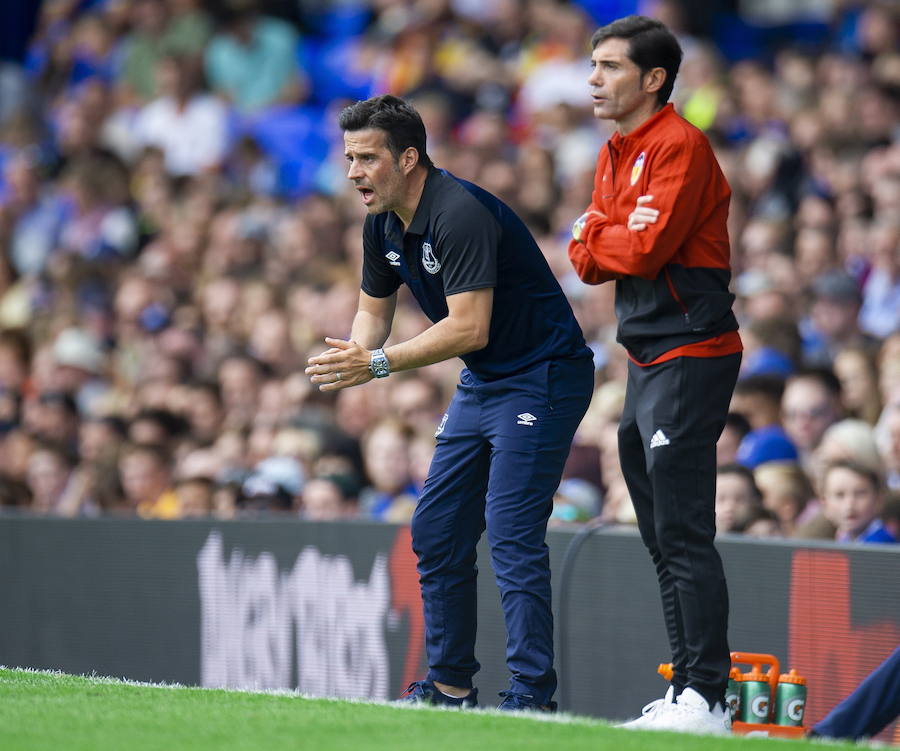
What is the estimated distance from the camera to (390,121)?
5316mm

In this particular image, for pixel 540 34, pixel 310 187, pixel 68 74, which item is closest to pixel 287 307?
pixel 310 187

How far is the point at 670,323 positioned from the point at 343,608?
324 centimetres

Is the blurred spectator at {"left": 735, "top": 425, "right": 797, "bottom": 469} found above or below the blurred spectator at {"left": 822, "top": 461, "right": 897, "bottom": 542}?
above

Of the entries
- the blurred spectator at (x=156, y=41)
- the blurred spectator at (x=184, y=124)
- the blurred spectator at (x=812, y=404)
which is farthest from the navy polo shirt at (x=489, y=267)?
the blurred spectator at (x=156, y=41)

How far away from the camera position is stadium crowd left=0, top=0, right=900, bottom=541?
27.3 ft

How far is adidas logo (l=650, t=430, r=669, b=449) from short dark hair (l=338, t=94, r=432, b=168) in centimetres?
123

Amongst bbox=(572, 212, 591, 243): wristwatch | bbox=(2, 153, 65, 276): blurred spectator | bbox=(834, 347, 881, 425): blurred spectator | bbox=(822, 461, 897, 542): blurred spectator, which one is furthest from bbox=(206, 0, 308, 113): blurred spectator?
bbox=(572, 212, 591, 243): wristwatch

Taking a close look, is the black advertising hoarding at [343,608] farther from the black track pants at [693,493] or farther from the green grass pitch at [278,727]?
the green grass pitch at [278,727]

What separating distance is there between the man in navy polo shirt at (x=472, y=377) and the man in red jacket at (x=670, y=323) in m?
0.34

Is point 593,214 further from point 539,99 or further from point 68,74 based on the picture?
point 68,74

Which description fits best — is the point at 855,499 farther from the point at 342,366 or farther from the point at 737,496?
the point at 342,366

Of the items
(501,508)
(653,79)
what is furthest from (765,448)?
(653,79)

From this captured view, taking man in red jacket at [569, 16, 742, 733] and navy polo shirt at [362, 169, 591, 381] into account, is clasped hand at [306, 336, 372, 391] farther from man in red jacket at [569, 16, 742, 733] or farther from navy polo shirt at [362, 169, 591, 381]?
man in red jacket at [569, 16, 742, 733]

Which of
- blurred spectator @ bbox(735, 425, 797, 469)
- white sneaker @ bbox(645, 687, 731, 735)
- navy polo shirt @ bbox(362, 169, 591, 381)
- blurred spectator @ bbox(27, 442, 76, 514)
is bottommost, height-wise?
white sneaker @ bbox(645, 687, 731, 735)
